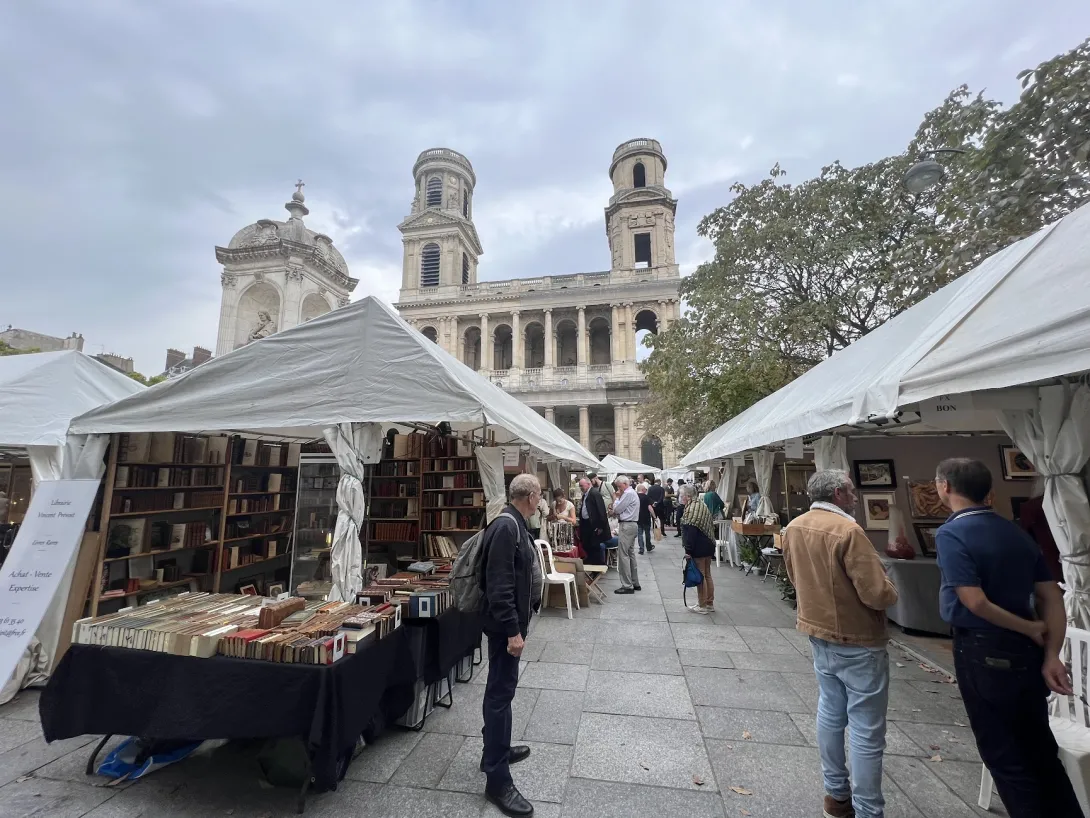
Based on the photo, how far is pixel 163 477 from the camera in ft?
18.0

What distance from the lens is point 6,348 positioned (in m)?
18.4

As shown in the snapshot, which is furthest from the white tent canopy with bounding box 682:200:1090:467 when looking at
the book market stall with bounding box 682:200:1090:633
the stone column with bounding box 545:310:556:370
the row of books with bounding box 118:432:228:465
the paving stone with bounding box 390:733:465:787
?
the stone column with bounding box 545:310:556:370

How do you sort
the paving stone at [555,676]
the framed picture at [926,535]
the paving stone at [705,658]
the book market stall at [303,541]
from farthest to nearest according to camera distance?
1. the framed picture at [926,535]
2. the paving stone at [705,658]
3. the paving stone at [555,676]
4. the book market stall at [303,541]

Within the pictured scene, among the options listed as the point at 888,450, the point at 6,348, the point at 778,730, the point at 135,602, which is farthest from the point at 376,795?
the point at 6,348

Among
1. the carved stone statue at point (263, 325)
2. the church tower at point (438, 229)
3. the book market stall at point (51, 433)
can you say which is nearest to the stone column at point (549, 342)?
the church tower at point (438, 229)

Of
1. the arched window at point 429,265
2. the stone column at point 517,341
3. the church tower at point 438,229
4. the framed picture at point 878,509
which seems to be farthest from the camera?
the arched window at point 429,265

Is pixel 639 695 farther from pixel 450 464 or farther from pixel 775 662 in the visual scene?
pixel 450 464

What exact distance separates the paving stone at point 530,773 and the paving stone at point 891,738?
1.72 meters

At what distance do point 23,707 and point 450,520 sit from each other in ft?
15.7

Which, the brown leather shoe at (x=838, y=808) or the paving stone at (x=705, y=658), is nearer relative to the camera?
the brown leather shoe at (x=838, y=808)

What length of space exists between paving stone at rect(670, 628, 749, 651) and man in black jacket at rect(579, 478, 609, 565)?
7.90 feet

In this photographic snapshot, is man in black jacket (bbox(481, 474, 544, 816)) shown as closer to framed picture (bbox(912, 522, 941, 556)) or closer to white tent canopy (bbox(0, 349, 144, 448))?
white tent canopy (bbox(0, 349, 144, 448))

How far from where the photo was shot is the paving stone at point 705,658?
453cm

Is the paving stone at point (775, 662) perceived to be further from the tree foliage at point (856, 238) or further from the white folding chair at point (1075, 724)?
the tree foliage at point (856, 238)
